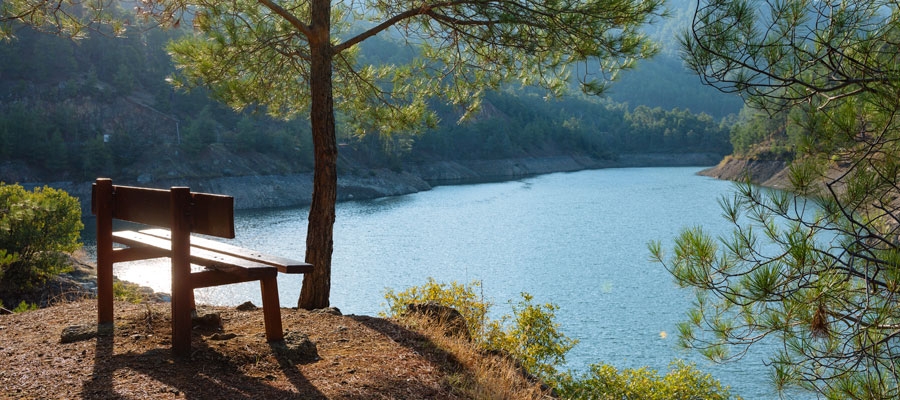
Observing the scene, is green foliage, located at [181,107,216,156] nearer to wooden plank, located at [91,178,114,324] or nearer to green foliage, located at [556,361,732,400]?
green foliage, located at [556,361,732,400]

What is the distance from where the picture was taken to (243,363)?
4.04 m

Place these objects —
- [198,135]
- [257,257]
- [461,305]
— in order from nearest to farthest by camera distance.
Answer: [257,257], [461,305], [198,135]

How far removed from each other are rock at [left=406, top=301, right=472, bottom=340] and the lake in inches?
67.2

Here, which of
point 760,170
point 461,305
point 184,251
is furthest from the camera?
point 760,170

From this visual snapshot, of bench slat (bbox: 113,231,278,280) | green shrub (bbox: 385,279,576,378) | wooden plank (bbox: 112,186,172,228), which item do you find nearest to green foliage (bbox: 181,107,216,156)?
green shrub (bbox: 385,279,576,378)

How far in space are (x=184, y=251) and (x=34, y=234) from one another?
27.9 feet

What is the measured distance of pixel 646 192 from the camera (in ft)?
163

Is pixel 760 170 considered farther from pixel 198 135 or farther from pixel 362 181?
pixel 198 135

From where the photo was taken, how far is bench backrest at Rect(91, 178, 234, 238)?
148 inches

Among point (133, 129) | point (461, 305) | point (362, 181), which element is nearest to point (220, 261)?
point (461, 305)

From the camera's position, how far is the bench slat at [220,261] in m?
3.99

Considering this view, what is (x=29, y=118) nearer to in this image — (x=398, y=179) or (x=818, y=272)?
(x=398, y=179)

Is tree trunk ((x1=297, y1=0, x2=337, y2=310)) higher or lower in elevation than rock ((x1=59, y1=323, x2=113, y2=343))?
higher

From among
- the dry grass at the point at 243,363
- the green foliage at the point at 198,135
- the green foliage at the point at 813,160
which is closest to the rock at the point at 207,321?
the dry grass at the point at 243,363
